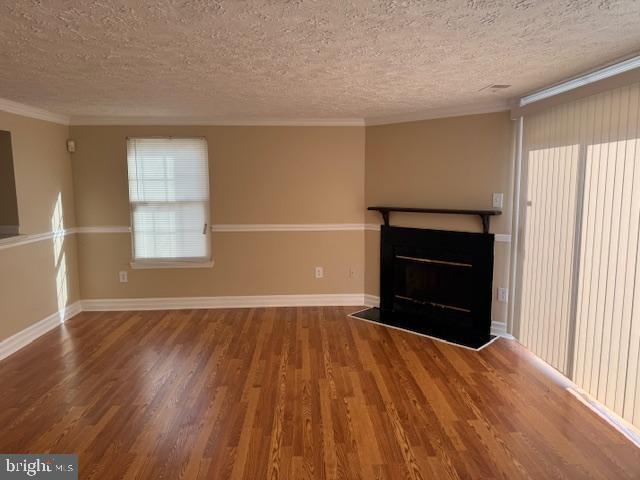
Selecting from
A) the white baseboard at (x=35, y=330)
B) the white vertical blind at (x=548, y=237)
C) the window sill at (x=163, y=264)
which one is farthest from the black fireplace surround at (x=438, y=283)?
the white baseboard at (x=35, y=330)

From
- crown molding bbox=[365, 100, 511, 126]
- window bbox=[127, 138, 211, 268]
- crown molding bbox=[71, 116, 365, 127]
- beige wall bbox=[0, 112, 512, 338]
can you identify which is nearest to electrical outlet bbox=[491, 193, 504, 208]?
beige wall bbox=[0, 112, 512, 338]

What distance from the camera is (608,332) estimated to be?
2.60 metres

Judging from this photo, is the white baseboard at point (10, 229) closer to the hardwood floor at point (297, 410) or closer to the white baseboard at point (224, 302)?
the hardwood floor at point (297, 410)

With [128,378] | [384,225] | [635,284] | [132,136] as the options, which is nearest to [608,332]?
[635,284]

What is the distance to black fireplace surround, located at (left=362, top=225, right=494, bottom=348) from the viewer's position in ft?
12.8

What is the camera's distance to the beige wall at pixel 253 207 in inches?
180

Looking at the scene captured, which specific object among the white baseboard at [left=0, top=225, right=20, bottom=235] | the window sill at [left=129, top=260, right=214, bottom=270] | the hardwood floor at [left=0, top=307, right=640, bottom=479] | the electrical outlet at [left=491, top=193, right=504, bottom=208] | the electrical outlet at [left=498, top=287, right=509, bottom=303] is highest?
the electrical outlet at [left=491, top=193, right=504, bottom=208]

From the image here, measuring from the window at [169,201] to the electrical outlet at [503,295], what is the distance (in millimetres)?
3002

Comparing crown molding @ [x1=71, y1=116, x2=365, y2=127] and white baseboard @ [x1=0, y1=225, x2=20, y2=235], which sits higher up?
crown molding @ [x1=71, y1=116, x2=365, y2=127]

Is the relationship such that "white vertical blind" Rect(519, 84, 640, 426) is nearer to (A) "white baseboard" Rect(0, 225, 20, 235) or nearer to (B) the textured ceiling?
(B) the textured ceiling

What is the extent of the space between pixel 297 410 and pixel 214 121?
315 centimetres

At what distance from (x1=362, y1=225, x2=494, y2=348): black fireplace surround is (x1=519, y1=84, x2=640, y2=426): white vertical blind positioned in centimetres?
43

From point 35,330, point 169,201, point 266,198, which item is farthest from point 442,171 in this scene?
point 35,330

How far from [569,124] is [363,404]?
7.73ft
